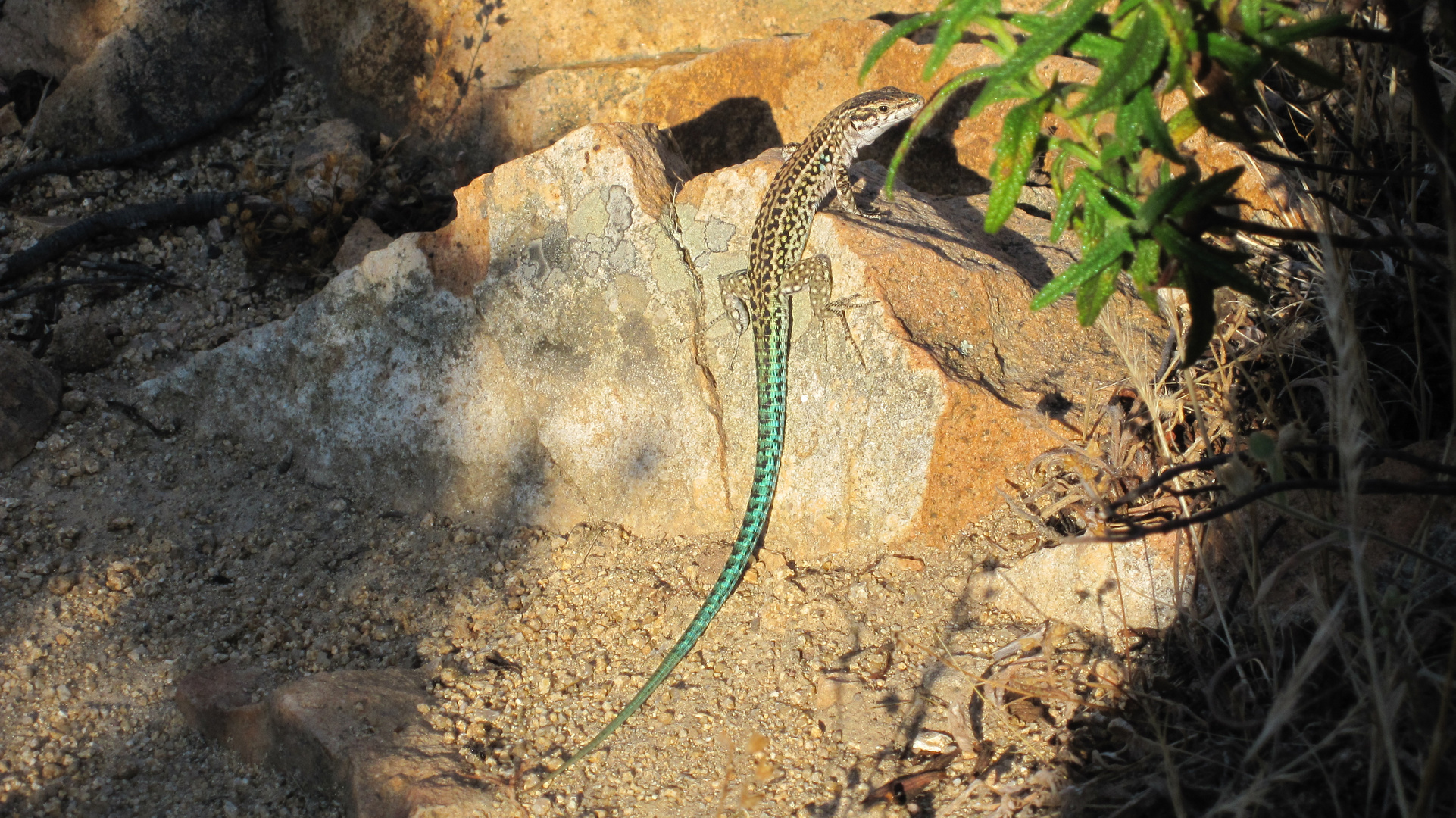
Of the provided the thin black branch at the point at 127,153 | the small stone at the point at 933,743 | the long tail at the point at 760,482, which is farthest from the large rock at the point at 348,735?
the thin black branch at the point at 127,153

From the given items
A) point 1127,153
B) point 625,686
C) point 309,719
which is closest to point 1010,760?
point 625,686

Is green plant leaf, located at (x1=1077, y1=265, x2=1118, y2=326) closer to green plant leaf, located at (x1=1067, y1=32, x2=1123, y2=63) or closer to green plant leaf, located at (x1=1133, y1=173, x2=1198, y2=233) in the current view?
green plant leaf, located at (x1=1133, y1=173, x2=1198, y2=233)

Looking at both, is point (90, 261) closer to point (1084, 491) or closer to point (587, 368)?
point (587, 368)

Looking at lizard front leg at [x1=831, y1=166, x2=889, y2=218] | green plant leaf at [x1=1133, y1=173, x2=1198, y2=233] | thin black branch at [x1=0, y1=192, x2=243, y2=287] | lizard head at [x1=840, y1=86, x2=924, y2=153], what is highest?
green plant leaf at [x1=1133, y1=173, x2=1198, y2=233]

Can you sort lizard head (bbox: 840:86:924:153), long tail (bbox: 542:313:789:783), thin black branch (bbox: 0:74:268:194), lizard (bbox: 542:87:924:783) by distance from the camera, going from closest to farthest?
long tail (bbox: 542:313:789:783) → lizard (bbox: 542:87:924:783) → lizard head (bbox: 840:86:924:153) → thin black branch (bbox: 0:74:268:194)

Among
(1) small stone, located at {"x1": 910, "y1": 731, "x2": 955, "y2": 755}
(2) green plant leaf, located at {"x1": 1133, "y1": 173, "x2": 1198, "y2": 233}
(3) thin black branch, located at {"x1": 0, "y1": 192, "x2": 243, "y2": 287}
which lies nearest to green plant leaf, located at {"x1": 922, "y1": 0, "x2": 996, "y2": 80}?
(2) green plant leaf, located at {"x1": 1133, "y1": 173, "x2": 1198, "y2": 233}

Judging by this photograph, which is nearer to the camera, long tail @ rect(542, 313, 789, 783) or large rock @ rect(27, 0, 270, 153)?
long tail @ rect(542, 313, 789, 783)
